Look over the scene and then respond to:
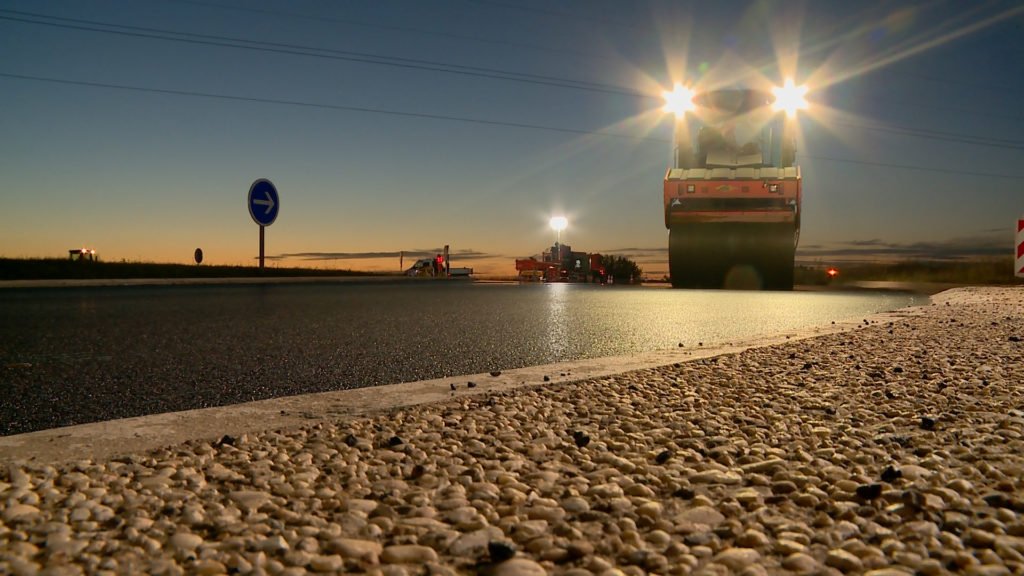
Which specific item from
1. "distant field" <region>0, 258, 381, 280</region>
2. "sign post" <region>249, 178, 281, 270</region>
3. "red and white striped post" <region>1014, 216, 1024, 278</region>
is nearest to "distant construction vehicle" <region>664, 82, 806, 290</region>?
"red and white striped post" <region>1014, 216, 1024, 278</region>

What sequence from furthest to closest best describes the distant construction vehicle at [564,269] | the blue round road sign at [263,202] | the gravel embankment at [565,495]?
the distant construction vehicle at [564,269] → the blue round road sign at [263,202] → the gravel embankment at [565,495]

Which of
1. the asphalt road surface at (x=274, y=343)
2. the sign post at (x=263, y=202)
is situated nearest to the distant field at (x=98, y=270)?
the sign post at (x=263, y=202)

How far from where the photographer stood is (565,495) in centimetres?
202

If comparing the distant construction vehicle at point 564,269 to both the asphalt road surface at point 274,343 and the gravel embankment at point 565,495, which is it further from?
the gravel embankment at point 565,495

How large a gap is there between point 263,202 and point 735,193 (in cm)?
1288

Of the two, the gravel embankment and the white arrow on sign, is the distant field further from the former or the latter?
the gravel embankment

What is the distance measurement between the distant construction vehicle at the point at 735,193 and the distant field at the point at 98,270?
47.8 feet

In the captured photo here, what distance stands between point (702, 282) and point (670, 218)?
247 centimetres

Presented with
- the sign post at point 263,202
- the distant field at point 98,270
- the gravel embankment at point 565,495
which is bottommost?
the gravel embankment at point 565,495

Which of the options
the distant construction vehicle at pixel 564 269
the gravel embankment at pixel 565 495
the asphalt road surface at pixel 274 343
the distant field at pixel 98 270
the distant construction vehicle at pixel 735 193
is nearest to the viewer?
the gravel embankment at pixel 565 495

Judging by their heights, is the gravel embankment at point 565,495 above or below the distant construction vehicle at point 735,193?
below

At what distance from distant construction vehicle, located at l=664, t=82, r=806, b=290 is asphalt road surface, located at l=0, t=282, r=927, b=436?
579 centimetres

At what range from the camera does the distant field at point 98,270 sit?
66.2 ft

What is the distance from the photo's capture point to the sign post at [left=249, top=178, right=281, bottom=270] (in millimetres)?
19266
